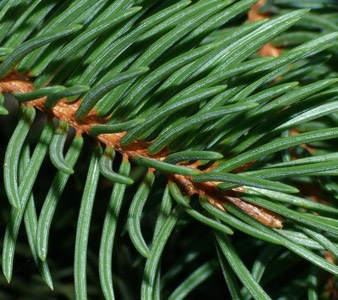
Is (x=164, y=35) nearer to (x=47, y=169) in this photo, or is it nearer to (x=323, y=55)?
(x=323, y=55)

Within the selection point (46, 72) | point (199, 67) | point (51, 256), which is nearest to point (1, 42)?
point (46, 72)

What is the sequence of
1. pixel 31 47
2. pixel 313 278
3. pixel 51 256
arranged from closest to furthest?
pixel 31 47 < pixel 313 278 < pixel 51 256

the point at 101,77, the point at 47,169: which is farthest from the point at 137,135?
the point at 47,169

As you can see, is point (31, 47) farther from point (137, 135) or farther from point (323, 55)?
point (323, 55)

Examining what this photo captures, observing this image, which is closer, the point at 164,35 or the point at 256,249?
the point at 164,35

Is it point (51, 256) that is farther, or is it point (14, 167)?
point (51, 256)

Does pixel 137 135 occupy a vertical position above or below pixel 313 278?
above

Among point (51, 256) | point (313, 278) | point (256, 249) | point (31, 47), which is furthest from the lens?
point (51, 256)

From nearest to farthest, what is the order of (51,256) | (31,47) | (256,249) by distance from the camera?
(31,47) → (256,249) → (51,256)

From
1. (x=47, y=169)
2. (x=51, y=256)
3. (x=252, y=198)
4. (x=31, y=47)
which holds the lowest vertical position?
(x=51, y=256)
